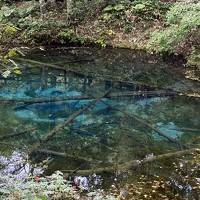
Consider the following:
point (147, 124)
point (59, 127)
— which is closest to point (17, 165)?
point (59, 127)

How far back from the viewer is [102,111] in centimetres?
1170

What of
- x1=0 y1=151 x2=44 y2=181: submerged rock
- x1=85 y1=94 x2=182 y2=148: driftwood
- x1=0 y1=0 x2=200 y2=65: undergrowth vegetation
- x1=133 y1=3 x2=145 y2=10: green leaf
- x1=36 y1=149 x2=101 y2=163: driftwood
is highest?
x1=133 y1=3 x2=145 y2=10: green leaf

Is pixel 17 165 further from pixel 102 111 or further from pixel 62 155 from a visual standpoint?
pixel 102 111

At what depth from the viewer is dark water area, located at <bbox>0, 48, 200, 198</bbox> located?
9.41m

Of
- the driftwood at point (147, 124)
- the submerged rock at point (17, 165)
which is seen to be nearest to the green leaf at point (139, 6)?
the driftwood at point (147, 124)

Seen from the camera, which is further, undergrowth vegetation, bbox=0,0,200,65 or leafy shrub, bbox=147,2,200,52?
undergrowth vegetation, bbox=0,0,200,65

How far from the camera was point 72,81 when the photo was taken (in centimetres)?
1452

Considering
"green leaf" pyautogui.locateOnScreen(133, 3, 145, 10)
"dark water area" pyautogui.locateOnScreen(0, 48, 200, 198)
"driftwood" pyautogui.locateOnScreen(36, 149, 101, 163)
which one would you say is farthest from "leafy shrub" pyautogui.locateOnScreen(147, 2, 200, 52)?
"driftwood" pyautogui.locateOnScreen(36, 149, 101, 163)

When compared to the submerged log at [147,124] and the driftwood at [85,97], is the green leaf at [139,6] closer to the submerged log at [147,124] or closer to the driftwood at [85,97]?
the driftwood at [85,97]

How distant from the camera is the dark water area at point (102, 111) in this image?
941cm

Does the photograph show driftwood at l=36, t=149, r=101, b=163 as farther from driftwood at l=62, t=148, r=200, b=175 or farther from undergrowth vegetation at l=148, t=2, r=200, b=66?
undergrowth vegetation at l=148, t=2, r=200, b=66

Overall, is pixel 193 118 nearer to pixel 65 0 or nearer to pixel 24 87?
pixel 24 87

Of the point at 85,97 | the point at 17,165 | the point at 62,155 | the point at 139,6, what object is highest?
the point at 139,6

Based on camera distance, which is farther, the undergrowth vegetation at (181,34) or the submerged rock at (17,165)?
the undergrowth vegetation at (181,34)
